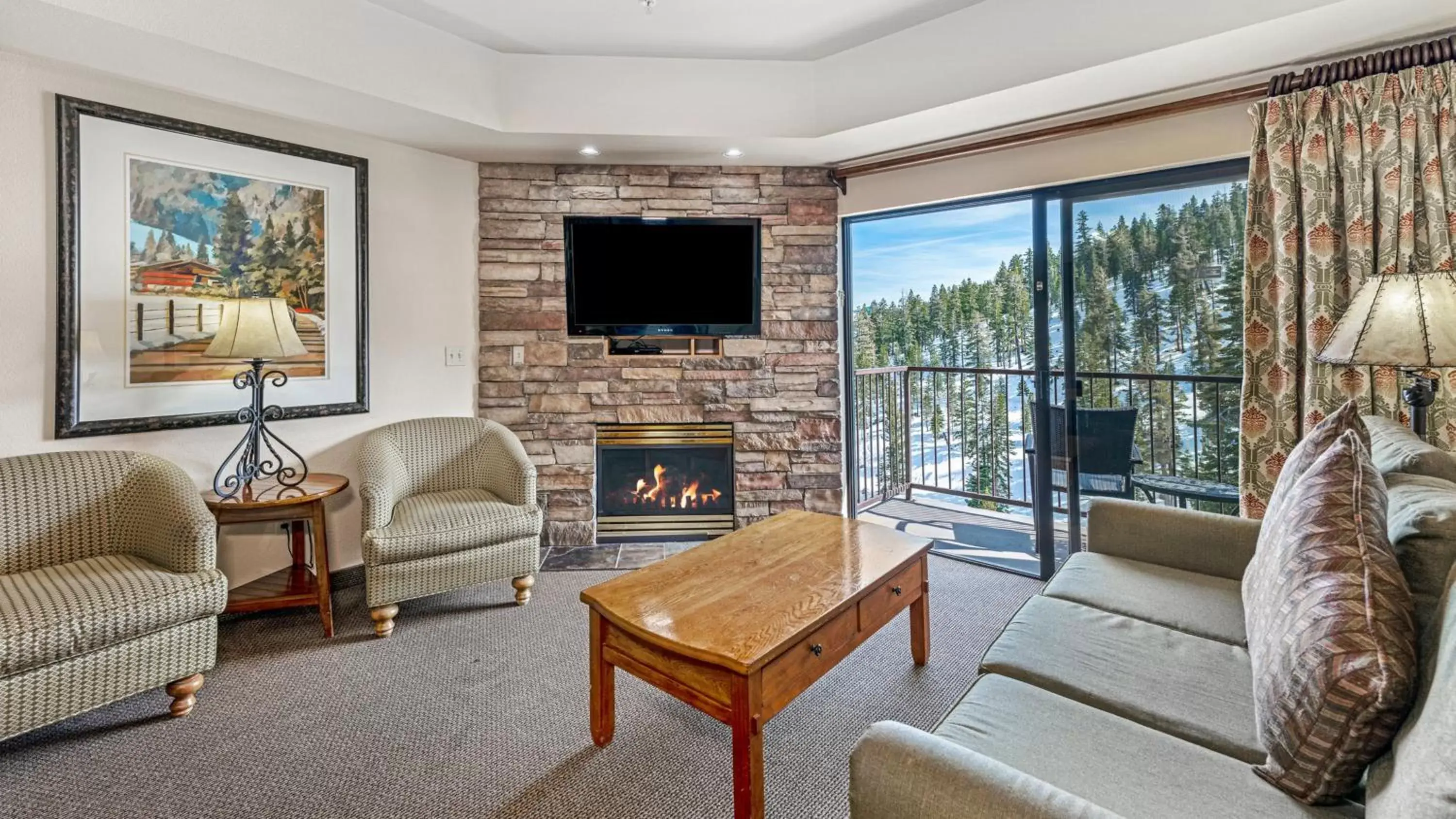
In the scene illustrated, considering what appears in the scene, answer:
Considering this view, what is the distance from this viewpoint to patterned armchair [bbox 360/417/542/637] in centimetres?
258

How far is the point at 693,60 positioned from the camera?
312cm

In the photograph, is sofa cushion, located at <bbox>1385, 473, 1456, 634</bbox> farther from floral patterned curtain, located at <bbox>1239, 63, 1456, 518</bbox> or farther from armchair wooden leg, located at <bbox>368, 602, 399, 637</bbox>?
armchair wooden leg, located at <bbox>368, 602, 399, 637</bbox>

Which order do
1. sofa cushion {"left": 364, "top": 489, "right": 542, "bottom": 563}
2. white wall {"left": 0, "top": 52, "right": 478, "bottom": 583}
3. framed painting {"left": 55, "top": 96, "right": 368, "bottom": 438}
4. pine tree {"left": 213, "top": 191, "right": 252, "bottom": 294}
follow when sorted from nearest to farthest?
white wall {"left": 0, "top": 52, "right": 478, "bottom": 583}
framed painting {"left": 55, "top": 96, "right": 368, "bottom": 438}
sofa cushion {"left": 364, "top": 489, "right": 542, "bottom": 563}
pine tree {"left": 213, "top": 191, "right": 252, "bottom": 294}

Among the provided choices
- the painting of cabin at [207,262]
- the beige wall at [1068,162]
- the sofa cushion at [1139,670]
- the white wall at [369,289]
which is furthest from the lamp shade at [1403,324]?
the painting of cabin at [207,262]

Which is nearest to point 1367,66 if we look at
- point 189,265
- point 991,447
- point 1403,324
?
point 1403,324

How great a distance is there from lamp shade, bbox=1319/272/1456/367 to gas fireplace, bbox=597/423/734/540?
274 cm

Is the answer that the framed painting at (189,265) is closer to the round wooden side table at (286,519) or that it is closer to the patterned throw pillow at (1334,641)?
the round wooden side table at (286,519)

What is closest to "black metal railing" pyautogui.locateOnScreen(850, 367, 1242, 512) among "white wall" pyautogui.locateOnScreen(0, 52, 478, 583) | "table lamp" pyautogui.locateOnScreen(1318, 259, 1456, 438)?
"table lamp" pyautogui.locateOnScreen(1318, 259, 1456, 438)

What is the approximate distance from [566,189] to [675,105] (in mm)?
892

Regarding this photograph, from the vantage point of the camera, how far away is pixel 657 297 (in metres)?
3.63

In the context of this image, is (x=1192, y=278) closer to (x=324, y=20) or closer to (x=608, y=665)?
(x=608, y=665)

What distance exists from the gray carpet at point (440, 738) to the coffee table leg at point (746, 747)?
0.19 meters

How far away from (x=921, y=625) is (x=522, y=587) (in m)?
1.84

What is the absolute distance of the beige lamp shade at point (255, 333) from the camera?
2473mm
